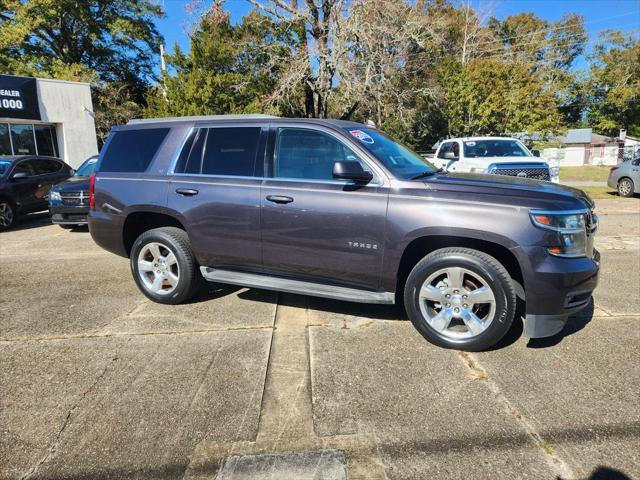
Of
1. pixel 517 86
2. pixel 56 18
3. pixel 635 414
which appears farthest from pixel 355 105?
pixel 56 18

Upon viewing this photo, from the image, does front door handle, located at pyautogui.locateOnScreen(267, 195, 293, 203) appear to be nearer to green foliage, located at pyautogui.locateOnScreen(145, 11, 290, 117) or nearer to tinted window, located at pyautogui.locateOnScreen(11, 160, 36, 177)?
tinted window, located at pyautogui.locateOnScreen(11, 160, 36, 177)

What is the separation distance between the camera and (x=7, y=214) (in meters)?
10.1

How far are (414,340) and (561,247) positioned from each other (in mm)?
1415

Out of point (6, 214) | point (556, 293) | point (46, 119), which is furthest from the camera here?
point (46, 119)

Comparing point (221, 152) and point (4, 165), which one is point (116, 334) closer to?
point (221, 152)

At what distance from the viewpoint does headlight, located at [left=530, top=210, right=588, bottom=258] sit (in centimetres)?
329

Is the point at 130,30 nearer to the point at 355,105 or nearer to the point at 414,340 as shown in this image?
the point at 355,105

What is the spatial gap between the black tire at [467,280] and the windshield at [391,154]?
769 mm

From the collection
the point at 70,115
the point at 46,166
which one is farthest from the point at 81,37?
the point at 46,166

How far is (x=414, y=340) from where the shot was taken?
3941 mm

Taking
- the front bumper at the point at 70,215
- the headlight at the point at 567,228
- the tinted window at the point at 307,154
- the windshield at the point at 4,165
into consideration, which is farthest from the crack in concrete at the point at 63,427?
the windshield at the point at 4,165

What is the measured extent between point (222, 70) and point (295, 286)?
17740mm

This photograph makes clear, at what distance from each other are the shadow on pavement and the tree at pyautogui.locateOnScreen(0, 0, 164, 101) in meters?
30.4

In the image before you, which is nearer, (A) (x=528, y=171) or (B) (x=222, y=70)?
(A) (x=528, y=171)
